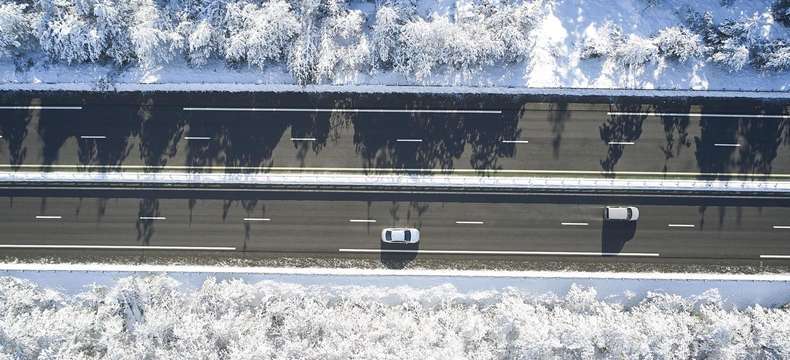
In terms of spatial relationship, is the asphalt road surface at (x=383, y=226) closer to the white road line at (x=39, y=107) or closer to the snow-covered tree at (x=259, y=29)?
the white road line at (x=39, y=107)

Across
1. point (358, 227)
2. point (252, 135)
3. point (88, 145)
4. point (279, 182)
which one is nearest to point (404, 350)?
point (358, 227)

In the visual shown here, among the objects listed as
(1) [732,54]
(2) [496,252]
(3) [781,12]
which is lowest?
(2) [496,252]

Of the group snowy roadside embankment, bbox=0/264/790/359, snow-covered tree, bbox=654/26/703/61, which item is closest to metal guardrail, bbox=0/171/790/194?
snowy roadside embankment, bbox=0/264/790/359

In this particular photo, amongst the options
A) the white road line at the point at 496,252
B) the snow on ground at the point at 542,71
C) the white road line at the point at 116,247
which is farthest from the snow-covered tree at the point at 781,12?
the white road line at the point at 116,247

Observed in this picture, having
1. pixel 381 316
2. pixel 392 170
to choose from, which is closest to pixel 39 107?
pixel 392 170

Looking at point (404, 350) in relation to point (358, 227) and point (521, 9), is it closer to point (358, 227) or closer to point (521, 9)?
point (358, 227)

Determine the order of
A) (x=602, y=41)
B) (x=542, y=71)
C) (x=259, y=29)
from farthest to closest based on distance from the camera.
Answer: (x=542, y=71) → (x=602, y=41) → (x=259, y=29)

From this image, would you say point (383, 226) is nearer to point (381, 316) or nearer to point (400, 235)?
point (400, 235)
